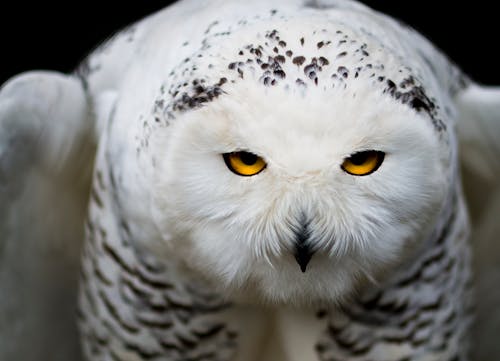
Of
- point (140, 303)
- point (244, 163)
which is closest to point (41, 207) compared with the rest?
point (140, 303)

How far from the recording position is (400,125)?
5.55ft

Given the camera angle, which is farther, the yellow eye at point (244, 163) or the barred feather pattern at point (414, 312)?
the barred feather pattern at point (414, 312)

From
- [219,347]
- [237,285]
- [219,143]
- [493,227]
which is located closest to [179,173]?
[219,143]

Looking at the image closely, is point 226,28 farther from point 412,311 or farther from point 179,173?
point 412,311

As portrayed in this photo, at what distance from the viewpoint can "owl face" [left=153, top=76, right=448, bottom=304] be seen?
1650 mm

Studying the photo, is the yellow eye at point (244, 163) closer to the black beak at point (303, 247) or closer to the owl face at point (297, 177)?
the owl face at point (297, 177)

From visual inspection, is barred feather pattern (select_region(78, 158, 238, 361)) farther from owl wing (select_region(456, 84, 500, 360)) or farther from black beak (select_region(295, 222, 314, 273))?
owl wing (select_region(456, 84, 500, 360))

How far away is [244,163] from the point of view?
1.68 metres

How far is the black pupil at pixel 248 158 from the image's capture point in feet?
5.48

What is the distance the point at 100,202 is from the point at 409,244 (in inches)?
26.6

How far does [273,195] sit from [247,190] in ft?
0.15

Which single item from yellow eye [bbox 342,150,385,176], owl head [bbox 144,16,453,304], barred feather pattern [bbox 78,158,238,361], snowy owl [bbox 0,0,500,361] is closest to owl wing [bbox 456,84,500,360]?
snowy owl [bbox 0,0,500,361]

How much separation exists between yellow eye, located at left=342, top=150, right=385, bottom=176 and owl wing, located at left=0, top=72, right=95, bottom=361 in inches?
28.8

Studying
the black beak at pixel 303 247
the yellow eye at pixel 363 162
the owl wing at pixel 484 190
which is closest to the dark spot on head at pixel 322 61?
the yellow eye at pixel 363 162
